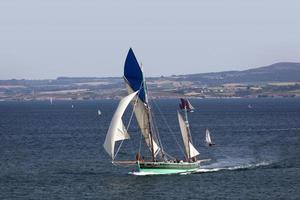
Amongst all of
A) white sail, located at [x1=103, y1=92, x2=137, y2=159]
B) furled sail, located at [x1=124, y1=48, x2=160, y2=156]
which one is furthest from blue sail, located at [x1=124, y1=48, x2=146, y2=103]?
white sail, located at [x1=103, y1=92, x2=137, y2=159]

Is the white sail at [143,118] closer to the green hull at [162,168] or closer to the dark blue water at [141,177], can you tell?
the green hull at [162,168]

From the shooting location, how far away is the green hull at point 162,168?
Result: 9475 centimetres

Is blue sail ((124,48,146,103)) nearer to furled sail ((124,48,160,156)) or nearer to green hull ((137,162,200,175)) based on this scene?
furled sail ((124,48,160,156))

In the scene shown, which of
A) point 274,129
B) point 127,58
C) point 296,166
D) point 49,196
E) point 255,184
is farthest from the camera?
point 274,129

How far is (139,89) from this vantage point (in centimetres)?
9706

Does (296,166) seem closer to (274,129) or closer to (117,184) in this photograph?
(117,184)

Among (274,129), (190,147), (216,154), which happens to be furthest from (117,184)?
(274,129)

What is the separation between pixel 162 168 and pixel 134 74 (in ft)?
37.0

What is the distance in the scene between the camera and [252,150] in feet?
425

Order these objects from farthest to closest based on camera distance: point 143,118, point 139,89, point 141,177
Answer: point 143,118 → point 139,89 → point 141,177

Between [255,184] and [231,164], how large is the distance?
65.3 feet

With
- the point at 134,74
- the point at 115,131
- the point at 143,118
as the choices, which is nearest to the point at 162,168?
the point at 143,118

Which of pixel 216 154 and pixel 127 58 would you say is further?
pixel 216 154

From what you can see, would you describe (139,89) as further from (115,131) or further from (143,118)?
(115,131)
